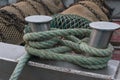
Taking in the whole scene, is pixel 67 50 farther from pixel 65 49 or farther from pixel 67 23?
pixel 67 23

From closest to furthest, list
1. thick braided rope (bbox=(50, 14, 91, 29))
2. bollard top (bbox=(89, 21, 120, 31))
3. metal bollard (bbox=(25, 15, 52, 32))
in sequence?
1. bollard top (bbox=(89, 21, 120, 31))
2. metal bollard (bbox=(25, 15, 52, 32))
3. thick braided rope (bbox=(50, 14, 91, 29))

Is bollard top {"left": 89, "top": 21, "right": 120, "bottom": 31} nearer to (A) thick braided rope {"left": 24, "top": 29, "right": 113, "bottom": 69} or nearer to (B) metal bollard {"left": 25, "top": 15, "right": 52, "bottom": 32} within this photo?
(A) thick braided rope {"left": 24, "top": 29, "right": 113, "bottom": 69}

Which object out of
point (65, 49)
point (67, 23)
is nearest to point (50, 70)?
point (65, 49)

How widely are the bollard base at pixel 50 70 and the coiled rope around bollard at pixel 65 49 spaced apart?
30mm

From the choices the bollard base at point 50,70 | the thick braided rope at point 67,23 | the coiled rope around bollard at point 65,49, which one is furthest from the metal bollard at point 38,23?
the thick braided rope at point 67,23

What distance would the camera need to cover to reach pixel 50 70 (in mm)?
1233

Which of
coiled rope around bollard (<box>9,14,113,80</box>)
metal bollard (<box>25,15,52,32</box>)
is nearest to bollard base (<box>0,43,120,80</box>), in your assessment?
coiled rope around bollard (<box>9,14,113,80</box>)

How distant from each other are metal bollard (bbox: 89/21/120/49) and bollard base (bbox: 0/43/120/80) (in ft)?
0.37

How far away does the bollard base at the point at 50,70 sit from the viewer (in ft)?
3.86

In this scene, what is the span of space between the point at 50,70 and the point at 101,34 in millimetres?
270

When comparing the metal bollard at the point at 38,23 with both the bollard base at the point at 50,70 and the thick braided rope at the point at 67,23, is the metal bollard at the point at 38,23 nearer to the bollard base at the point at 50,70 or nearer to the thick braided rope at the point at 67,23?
the bollard base at the point at 50,70

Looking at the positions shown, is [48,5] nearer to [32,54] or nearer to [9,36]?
[9,36]

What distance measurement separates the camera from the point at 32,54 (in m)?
1.28

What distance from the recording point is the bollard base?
3.86ft
